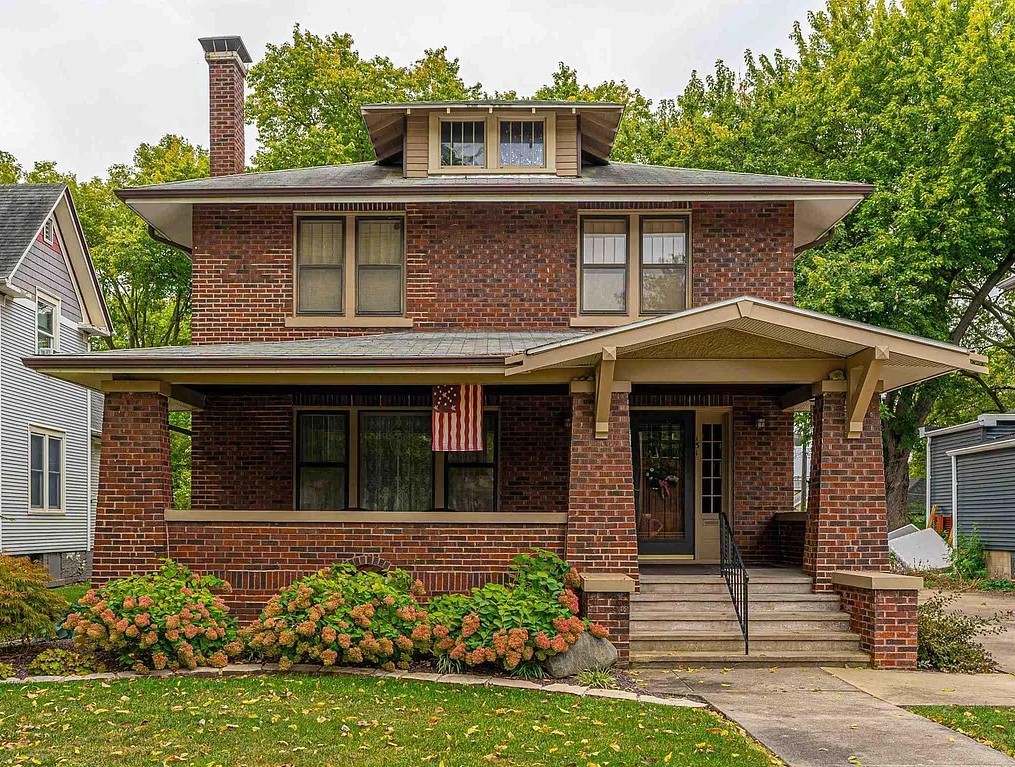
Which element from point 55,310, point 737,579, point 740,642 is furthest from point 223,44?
point 740,642

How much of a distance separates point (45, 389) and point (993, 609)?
20.1 meters

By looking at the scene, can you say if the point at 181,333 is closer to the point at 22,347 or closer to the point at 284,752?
the point at 22,347

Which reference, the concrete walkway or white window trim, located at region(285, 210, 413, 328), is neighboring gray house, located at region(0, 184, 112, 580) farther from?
the concrete walkway

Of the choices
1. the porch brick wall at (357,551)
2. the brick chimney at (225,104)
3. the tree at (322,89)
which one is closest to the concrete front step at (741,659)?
the porch brick wall at (357,551)

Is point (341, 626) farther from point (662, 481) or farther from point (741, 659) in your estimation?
point (662, 481)

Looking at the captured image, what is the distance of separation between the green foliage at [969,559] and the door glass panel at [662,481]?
11.8m

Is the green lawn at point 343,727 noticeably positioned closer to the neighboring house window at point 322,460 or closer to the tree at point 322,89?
the neighboring house window at point 322,460

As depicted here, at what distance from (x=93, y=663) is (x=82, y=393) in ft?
53.6

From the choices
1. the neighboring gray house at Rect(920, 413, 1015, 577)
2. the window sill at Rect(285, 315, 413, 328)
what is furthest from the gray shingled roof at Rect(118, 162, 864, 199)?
the neighboring gray house at Rect(920, 413, 1015, 577)

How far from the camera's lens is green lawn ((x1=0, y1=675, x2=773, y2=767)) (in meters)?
6.66

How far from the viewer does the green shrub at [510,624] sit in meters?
9.25

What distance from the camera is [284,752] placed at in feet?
22.1

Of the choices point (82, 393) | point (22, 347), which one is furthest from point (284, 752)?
point (82, 393)

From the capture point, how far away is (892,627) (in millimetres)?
10305
